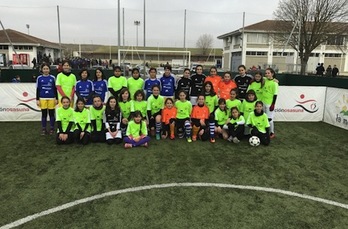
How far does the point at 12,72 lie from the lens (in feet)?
47.0

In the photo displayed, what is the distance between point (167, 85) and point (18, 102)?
14.4 ft

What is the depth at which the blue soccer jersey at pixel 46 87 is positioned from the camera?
21.1ft

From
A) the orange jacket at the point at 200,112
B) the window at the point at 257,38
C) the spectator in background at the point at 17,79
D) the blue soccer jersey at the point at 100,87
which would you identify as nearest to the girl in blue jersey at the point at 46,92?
the blue soccer jersey at the point at 100,87

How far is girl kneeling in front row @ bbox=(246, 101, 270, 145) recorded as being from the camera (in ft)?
20.0

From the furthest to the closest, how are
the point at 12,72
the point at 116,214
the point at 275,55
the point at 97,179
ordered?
1. the point at 275,55
2. the point at 12,72
3. the point at 97,179
4. the point at 116,214

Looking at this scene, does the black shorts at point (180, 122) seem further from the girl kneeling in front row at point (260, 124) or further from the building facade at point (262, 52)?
the building facade at point (262, 52)

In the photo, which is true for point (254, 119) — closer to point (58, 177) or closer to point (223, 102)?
point (223, 102)

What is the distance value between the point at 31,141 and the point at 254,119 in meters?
4.81

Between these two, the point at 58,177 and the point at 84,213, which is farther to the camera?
the point at 58,177

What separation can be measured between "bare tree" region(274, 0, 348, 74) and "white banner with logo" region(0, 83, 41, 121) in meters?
21.8

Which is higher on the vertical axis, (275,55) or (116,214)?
(275,55)

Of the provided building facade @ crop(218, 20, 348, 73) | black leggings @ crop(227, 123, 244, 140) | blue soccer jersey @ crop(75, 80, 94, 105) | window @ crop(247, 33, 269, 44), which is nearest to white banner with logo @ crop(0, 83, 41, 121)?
blue soccer jersey @ crop(75, 80, 94, 105)

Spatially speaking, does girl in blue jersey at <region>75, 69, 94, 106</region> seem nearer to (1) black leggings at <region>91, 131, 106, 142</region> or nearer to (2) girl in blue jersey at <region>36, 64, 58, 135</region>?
(2) girl in blue jersey at <region>36, 64, 58, 135</region>

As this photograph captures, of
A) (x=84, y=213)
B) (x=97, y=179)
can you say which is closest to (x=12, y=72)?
(x=97, y=179)
